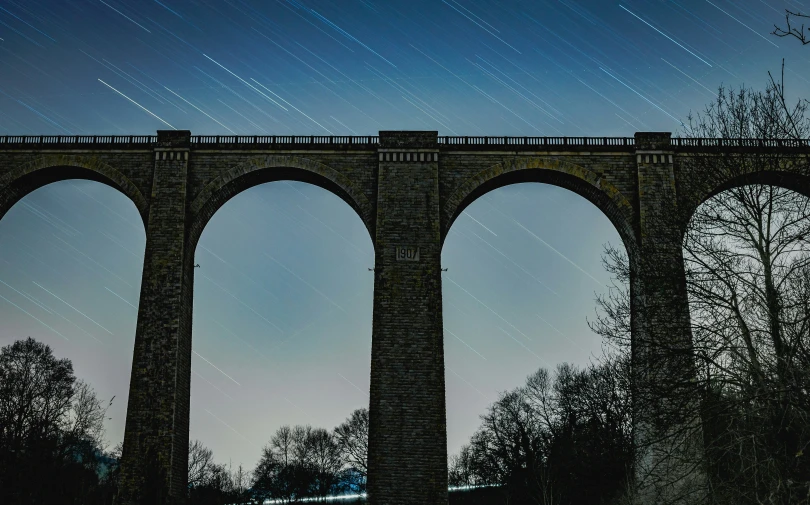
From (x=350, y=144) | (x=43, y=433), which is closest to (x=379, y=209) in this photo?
(x=350, y=144)

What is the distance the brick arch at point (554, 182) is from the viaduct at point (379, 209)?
0.05 meters

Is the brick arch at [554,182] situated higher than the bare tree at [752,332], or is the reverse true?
the brick arch at [554,182]

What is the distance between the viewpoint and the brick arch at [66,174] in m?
27.8

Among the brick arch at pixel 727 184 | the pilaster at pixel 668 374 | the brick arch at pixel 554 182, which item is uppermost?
the brick arch at pixel 554 182

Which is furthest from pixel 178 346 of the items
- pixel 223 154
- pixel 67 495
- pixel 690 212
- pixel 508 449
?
pixel 508 449

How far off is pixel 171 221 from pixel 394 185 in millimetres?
7478

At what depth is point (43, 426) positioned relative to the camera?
34.7m

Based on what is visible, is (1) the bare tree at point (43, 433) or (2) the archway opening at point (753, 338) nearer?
(2) the archway opening at point (753, 338)

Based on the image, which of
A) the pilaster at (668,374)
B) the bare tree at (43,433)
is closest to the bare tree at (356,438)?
the bare tree at (43,433)

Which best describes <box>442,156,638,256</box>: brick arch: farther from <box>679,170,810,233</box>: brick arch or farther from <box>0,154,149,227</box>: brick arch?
<box>0,154,149,227</box>: brick arch

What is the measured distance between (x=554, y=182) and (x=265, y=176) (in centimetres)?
1006

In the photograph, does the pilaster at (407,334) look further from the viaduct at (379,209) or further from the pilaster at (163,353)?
the pilaster at (163,353)

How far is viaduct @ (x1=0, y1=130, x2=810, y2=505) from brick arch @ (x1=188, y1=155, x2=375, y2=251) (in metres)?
0.05

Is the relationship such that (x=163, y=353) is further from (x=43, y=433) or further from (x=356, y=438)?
(x=356, y=438)
